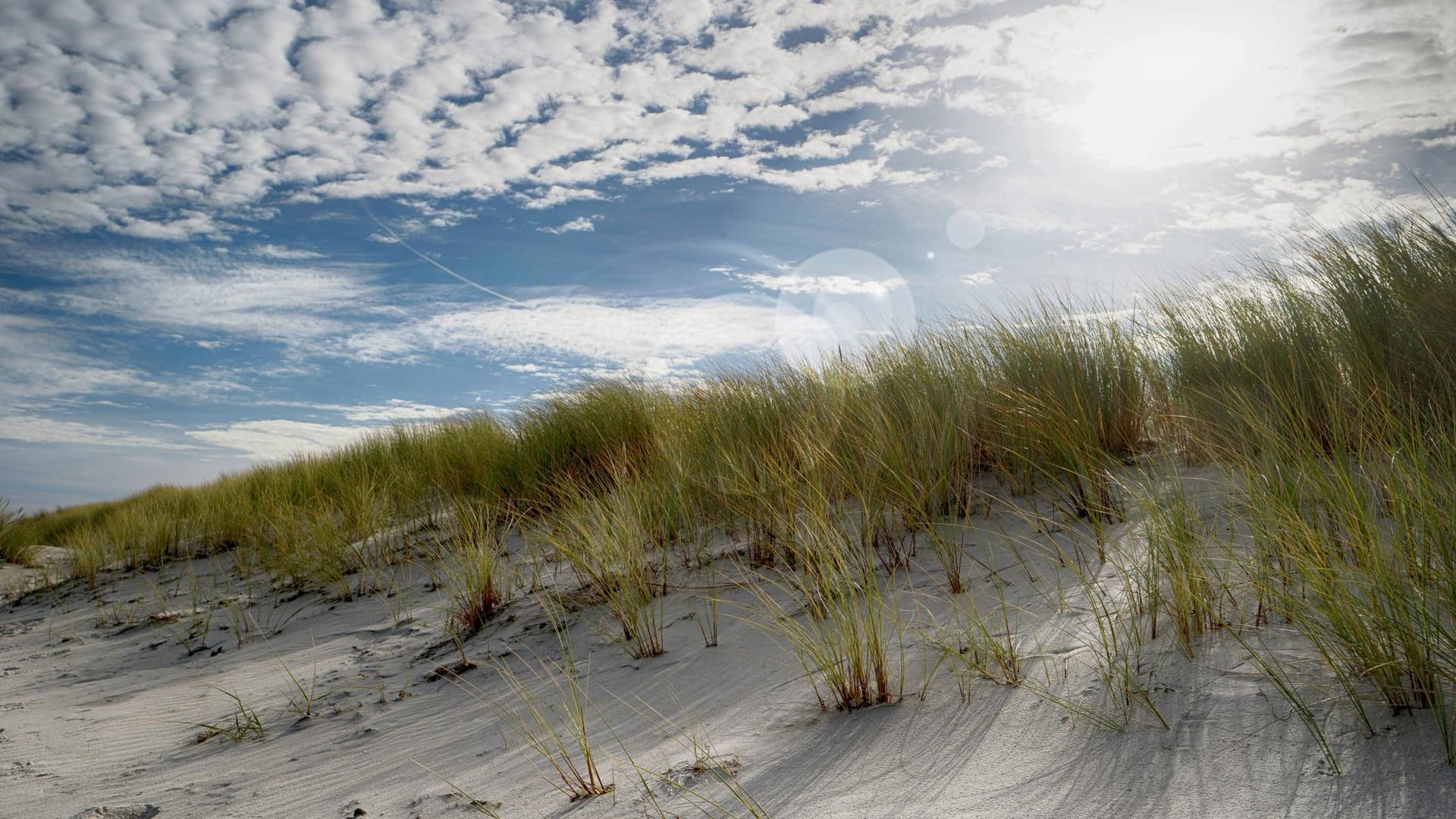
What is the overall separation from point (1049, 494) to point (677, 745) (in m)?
2.40

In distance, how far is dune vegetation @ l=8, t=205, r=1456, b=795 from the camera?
2.08 meters

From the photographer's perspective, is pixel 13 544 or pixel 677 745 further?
pixel 13 544

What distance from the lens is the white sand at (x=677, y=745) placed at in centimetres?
171

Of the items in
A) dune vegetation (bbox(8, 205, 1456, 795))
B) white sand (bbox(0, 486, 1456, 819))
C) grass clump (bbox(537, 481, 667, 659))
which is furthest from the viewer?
grass clump (bbox(537, 481, 667, 659))

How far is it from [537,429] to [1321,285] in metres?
6.06

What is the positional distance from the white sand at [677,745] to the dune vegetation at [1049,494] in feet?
0.25

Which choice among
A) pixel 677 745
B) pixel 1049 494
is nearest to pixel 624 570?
pixel 677 745

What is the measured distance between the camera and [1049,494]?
3906 millimetres

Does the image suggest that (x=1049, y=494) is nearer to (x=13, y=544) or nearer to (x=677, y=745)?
(x=677, y=745)

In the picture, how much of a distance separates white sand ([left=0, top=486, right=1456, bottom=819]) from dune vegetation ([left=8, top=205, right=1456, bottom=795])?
8 centimetres

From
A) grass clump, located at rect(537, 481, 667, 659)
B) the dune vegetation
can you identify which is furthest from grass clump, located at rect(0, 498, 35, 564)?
grass clump, located at rect(537, 481, 667, 659)

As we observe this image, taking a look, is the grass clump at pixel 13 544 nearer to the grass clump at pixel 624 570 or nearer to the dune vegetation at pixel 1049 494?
the dune vegetation at pixel 1049 494

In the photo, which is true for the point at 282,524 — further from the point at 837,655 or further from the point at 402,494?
the point at 837,655

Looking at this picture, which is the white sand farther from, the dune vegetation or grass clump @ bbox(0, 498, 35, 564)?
grass clump @ bbox(0, 498, 35, 564)
